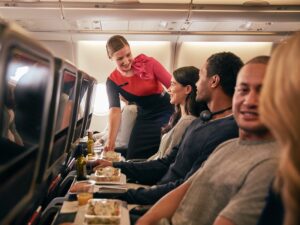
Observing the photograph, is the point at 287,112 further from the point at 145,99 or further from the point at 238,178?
the point at 145,99

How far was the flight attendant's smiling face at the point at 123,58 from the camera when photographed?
3185 mm

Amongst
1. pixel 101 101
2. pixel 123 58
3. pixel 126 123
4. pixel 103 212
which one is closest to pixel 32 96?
pixel 103 212

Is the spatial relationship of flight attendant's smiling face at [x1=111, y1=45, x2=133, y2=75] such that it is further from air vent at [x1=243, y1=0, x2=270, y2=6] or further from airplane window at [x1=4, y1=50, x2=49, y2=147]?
air vent at [x1=243, y1=0, x2=270, y2=6]

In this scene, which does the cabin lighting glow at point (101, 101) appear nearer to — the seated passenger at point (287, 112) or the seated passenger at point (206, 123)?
the seated passenger at point (206, 123)

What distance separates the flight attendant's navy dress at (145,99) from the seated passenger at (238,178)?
1892 millimetres

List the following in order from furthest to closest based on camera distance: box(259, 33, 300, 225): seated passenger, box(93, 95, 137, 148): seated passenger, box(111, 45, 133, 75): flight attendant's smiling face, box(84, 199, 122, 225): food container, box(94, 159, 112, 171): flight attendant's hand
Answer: box(93, 95, 137, 148): seated passenger, box(111, 45, 133, 75): flight attendant's smiling face, box(94, 159, 112, 171): flight attendant's hand, box(84, 199, 122, 225): food container, box(259, 33, 300, 225): seated passenger

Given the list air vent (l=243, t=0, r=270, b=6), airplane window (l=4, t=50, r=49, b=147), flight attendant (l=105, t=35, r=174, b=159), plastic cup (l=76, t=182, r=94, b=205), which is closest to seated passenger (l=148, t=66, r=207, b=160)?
flight attendant (l=105, t=35, r=174, b=159)

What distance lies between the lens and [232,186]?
51.6 inches

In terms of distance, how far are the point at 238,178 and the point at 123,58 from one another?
7.29 ft

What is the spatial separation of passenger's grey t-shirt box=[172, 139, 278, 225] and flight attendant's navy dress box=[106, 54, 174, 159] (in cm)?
193

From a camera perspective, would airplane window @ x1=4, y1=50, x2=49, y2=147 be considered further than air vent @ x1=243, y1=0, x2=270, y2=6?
No

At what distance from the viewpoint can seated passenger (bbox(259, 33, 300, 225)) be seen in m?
0.69

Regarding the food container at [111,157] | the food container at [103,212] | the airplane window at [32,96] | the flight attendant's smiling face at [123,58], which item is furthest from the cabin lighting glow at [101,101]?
the airplane window at [32,96]

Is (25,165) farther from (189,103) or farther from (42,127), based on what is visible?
(189,103)
